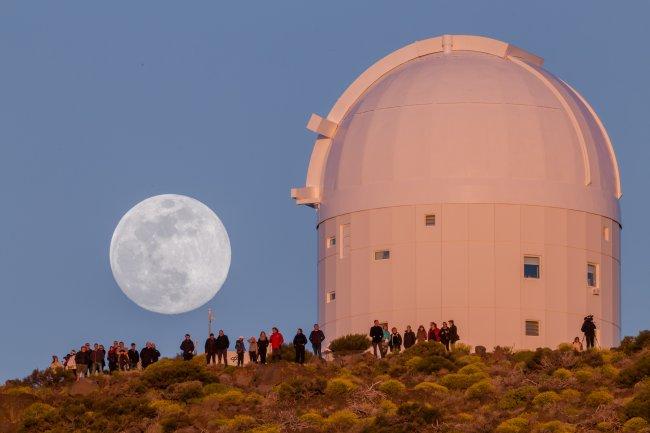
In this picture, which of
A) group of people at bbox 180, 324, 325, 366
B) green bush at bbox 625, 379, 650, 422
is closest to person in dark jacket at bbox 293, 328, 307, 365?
group of people at bbox 180, 324, 325, 366

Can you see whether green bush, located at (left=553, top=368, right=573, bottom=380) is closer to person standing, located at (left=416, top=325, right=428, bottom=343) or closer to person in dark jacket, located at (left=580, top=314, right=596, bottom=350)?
person in dark jacket, located at (left=580, top=314, right=596, bottom=350)

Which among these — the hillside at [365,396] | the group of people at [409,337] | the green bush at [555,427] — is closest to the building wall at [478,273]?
the group of people at [409,337]

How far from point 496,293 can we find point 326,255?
5.55 meters

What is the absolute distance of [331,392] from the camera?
6500 centimetres

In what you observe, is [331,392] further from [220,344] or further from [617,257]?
[617,257]

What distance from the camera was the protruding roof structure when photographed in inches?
2938

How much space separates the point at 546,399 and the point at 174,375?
9694 mm

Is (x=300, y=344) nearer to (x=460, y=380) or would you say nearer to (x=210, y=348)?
(x=210, y=348)

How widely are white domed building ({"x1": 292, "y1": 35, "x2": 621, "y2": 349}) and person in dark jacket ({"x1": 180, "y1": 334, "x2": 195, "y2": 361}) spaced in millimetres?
6042

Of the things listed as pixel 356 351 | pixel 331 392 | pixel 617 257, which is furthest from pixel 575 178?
pixel 331 392

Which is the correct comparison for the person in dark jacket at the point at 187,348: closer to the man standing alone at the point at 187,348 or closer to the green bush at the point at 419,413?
the man standing alone at the point at 187,348

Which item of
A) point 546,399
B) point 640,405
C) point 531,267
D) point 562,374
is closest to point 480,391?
point 546,399

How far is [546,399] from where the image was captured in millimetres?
62625

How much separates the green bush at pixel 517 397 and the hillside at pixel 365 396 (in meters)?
0.04
